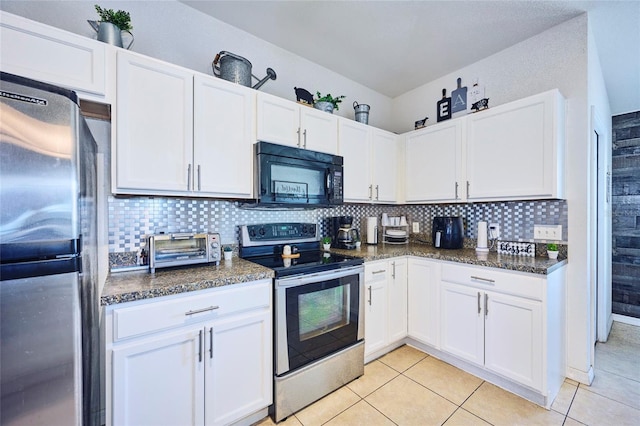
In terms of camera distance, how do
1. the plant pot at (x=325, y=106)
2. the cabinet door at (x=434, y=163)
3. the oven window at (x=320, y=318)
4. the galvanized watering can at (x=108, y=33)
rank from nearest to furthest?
the galvanized watering can at (x=108, y=33) < the oven window at (x=320, y=318) < the plant pot at (x=325, y=106) < the cabinet door at (x=434, y=163)

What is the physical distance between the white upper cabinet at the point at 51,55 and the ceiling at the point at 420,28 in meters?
0.96

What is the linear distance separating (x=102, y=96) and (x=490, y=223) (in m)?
2.99

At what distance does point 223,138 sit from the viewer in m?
1.73

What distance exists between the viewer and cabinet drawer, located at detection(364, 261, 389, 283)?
6.77 ft

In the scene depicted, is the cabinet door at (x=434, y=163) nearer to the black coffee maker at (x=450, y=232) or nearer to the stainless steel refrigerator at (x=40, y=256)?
the black coffee maker at (x=450, y=232)

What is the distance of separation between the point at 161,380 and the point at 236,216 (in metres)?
1.14

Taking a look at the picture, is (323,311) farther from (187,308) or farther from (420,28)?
(420,28)

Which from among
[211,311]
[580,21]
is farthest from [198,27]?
[580,21]

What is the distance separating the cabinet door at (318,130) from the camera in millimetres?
2117

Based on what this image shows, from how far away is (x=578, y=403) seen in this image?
1.71 m

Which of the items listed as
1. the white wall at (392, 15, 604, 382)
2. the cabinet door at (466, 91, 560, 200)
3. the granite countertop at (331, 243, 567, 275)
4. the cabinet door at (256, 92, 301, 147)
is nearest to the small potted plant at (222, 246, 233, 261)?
the cabinet door at (256, 92, 301, 147)

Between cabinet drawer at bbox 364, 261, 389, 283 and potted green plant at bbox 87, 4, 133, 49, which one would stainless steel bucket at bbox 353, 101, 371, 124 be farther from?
potted green plant at bbox 87, 4, 133, 49

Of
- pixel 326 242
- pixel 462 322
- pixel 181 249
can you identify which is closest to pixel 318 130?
pixel 326 242

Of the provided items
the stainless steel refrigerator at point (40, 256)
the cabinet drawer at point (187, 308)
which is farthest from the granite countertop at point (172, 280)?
the stainless steel refrigerator at point (40, 256)
